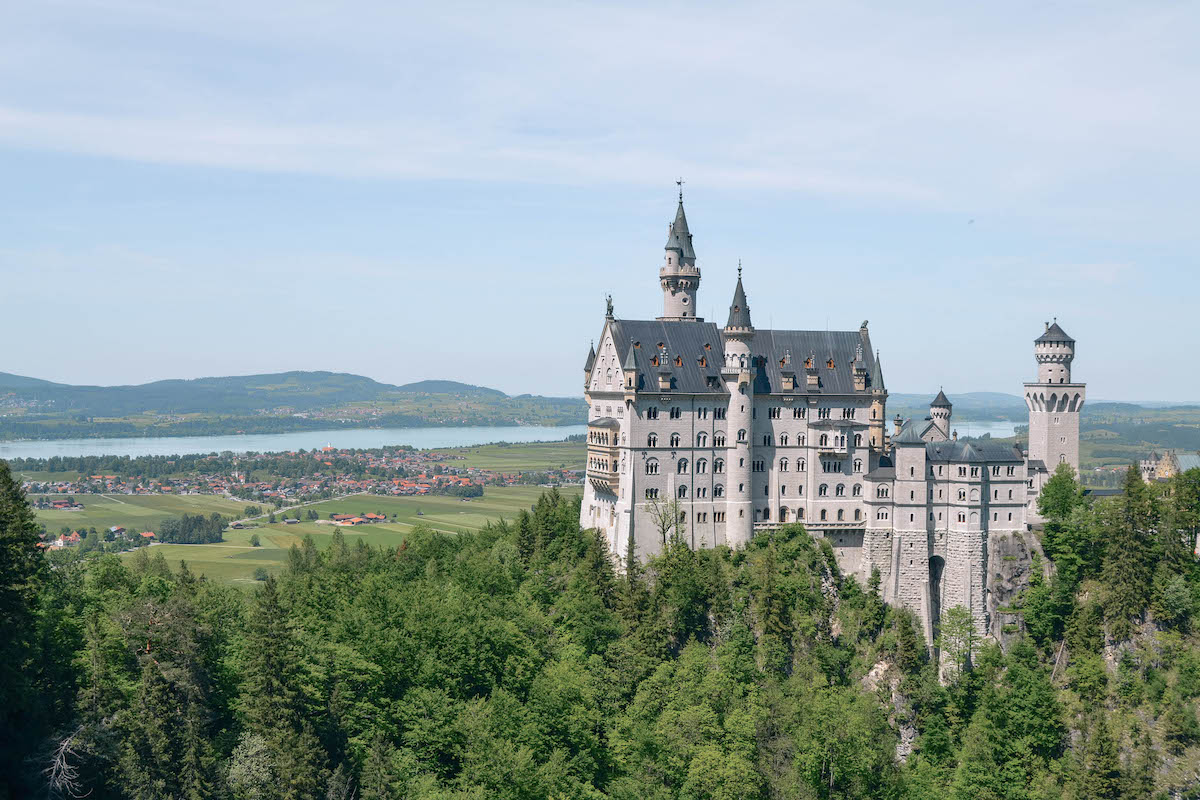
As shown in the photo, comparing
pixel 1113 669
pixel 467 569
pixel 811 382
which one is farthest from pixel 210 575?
pixel 1113 669

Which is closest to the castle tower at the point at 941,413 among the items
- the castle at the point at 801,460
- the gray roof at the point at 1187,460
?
the castle at the point at 801,460

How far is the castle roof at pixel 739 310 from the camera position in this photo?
91125 mm

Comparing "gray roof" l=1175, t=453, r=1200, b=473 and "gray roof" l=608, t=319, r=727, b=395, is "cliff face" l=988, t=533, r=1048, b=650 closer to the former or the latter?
"gray roof" l=608, t=319, r=727, b=395

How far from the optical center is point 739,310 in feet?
300

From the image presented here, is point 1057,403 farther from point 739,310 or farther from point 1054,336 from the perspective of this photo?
Result: point 739,310

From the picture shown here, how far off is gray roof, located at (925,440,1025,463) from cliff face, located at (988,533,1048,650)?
620cm

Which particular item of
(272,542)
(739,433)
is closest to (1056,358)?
(739,433)

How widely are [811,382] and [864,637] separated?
68.7 ft

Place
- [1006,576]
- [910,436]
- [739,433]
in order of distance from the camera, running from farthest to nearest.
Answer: [739,433], [910,436], [1006,576]

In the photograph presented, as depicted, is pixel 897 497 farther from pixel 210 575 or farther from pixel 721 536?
pixel 210 575

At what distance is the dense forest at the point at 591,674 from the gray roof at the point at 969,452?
5816 mm

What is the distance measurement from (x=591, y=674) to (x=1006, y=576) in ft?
115

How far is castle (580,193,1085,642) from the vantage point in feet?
294

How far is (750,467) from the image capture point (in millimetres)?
91312
